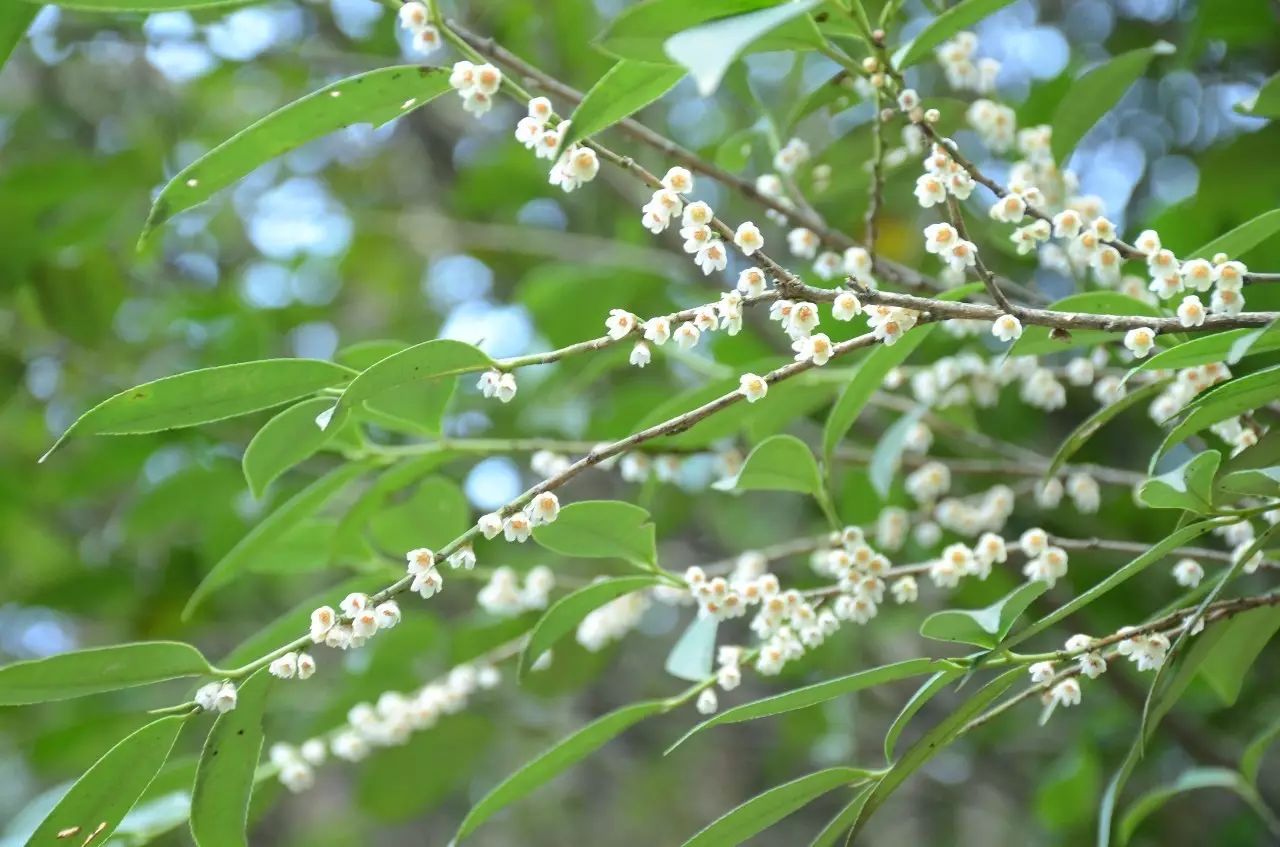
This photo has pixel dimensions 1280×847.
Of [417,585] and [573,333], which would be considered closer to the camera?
[417,585]

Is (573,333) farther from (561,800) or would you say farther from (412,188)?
(561,800)

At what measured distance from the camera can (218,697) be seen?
1.82ft

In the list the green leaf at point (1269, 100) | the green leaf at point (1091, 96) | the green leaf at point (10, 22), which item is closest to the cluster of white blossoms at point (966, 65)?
the green leaf at point (1091, 96)

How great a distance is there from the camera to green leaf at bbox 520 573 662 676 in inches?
25.4

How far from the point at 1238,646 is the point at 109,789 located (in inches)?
23.1

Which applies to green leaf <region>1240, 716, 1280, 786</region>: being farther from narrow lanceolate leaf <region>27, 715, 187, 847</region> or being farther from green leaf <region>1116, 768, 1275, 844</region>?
narrow lanceolate leaf <region>27, 715, 187, 847</region>

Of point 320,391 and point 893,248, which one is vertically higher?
point 320,391

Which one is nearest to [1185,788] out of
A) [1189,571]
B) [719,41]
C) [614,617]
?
[1189,571]

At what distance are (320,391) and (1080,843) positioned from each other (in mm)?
982

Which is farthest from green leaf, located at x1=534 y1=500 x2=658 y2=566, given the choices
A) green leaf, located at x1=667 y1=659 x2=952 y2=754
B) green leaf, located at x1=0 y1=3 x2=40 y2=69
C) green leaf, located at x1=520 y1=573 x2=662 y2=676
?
green leaf, located at x1=0 y1=3 x2=40 y2=69

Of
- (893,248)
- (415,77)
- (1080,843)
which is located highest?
(415,77)

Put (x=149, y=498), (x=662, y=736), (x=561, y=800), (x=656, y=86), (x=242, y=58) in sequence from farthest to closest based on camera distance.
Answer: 1. (x=561, y=800)
2. (x=662, y=736)
3. (x=242, y=58)
4. (x=149, y=498)
5. (x=656, y=86)

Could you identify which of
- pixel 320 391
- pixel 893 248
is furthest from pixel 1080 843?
pixel 320 391

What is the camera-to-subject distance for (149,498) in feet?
3.82
